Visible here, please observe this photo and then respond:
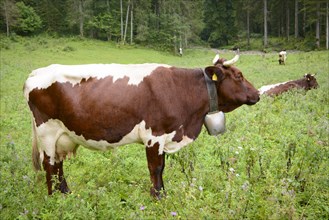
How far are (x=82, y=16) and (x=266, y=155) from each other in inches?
1916

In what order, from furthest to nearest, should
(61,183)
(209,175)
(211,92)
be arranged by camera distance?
(209,175)
(61,183)
(211,92)

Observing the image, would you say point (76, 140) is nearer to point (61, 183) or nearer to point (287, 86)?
point (61, 183)

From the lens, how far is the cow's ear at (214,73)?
4992mm

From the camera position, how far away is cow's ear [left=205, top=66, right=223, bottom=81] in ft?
16.4

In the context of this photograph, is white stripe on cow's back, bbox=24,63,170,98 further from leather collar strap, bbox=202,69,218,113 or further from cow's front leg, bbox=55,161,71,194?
cow's front leg, bbox=55,161,71,194

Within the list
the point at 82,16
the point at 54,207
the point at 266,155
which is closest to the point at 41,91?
the point at 54,207

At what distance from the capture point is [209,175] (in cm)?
555

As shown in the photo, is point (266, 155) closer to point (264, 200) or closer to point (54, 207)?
point (264, 200)

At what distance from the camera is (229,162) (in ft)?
19.6

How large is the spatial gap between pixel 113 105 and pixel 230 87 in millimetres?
1930

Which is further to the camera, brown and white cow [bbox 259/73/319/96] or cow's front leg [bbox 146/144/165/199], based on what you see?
brown and white cow [bbox 259/73/319/96]

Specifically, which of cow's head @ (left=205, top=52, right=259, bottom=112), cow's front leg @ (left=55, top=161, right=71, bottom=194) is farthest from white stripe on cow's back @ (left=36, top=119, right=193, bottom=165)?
cow's head @ (left=205, top=52, right=259, bottom=112)

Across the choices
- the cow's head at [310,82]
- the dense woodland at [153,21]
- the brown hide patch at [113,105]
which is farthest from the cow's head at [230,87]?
the dense woodland at [153,21]

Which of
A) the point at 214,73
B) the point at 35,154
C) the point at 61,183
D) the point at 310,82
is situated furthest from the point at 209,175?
the point at 310,82
